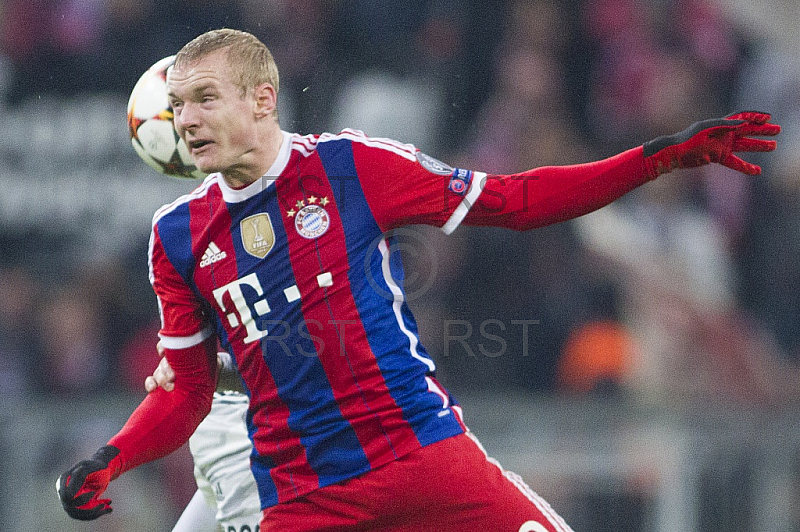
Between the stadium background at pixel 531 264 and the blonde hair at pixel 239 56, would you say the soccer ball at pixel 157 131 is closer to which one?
the blonde hair at pixel 239 56

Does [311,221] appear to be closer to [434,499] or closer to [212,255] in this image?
[212,255]

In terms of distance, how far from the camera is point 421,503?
294cm

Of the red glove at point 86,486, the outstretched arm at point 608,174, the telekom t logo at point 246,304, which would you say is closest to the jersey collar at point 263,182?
the telekom t logo at point 246,304

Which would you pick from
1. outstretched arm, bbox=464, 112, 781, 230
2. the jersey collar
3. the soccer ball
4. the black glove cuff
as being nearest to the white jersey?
the soccer ball

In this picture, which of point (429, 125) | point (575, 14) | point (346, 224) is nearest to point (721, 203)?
point (575, 14)

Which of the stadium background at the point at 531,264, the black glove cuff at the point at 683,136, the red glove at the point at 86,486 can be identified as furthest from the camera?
the stadium background at the point at 531,264

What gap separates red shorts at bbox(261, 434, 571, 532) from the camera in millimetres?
2930

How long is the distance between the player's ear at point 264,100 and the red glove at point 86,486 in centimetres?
105

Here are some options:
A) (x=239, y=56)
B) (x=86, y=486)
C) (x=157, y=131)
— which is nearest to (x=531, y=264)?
(x=157, y=131)

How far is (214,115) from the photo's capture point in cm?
297

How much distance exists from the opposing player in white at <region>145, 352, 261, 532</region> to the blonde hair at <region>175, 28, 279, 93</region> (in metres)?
0.90

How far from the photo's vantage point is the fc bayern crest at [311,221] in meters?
3.04

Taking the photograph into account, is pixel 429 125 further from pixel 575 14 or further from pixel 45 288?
pixel 45 288

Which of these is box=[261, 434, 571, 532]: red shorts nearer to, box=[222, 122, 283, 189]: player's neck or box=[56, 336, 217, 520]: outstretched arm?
box=[56, 336, 217, 520]: outstretched arm
